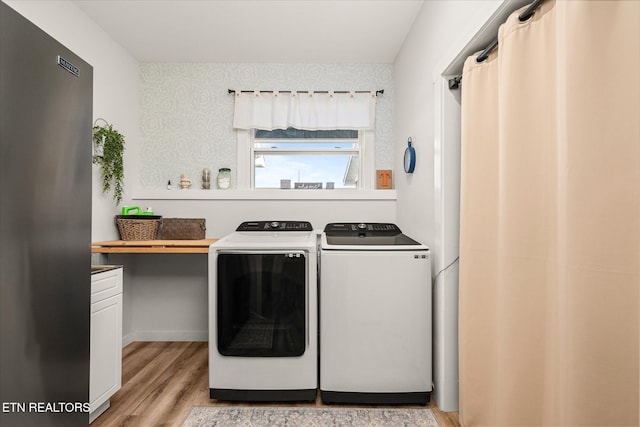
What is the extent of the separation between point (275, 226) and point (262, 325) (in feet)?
3.05

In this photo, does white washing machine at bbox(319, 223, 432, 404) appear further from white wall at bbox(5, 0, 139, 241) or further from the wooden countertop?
white wall at bbox(5, 0, 139, 241)

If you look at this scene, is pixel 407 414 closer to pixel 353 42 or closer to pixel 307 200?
pixel 307 200

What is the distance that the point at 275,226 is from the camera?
268cm

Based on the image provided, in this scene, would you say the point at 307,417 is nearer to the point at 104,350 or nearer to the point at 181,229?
the point at 104,350

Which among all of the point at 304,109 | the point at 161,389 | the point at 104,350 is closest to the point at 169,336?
the point at 161,389

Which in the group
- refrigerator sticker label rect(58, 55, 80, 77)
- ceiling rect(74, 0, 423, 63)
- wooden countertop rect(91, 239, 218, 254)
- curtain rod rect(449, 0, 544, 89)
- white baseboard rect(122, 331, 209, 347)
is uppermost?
ceiling rect(74, 0, 423, 63)

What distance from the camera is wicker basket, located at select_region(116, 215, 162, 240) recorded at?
264 centimetres

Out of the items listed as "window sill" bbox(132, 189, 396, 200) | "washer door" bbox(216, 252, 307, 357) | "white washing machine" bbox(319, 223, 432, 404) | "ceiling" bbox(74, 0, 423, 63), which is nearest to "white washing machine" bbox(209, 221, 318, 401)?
"washer door" bbox(216, 252, 307, 357)

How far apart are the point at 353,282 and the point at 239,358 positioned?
2.63 ft

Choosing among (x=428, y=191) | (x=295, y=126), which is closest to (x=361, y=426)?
(x=428, y=191)

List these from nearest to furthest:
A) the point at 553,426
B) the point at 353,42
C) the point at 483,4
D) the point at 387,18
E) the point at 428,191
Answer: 1. the point at 553,426
2. the point at 483,4
3. the point at 428,191
4. the point at 387,18
5. the point at 353,42

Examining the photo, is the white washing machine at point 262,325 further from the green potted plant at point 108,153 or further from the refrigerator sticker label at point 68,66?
the green potted plant at point 108,153

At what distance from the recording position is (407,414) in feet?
6.09

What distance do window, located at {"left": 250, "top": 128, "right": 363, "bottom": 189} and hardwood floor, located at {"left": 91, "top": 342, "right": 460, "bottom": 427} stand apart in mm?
1602
